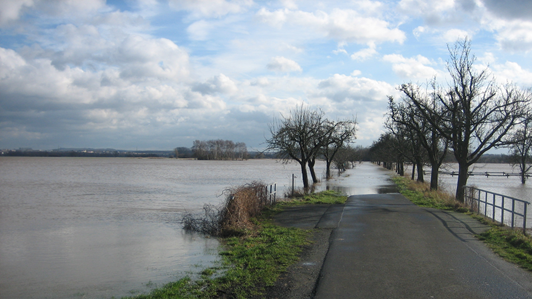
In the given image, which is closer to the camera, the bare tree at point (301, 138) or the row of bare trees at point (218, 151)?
the bare tree at point (301, 138)

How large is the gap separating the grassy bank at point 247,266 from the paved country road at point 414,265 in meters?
0.97

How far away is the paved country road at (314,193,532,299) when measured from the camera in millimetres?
6379

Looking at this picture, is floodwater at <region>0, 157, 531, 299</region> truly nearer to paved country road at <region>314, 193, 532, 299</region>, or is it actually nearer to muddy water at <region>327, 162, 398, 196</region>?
paved country road at <region>314, 193, 532, 299</region>

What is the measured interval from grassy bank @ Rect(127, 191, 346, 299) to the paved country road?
3.17ft

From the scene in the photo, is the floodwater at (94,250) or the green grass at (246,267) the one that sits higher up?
the green grass at (246,267)

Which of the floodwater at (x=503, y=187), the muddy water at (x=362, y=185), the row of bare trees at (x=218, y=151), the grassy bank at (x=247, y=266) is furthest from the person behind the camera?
the row of bare trees at (x=218, y=151)

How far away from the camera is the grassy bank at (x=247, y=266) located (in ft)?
22.6

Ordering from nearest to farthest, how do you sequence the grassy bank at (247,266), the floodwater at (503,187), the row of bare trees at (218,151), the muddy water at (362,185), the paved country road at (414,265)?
1. the floodwater at (503,187)
2. the paved country road at (414,265)
3. the grassy bank at (247,266)
4. the muddy water at (362,185)
5. the row of bare trees at (218,151)

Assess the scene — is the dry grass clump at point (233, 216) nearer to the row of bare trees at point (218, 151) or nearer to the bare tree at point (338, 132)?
the bare tree at point (338, 132)

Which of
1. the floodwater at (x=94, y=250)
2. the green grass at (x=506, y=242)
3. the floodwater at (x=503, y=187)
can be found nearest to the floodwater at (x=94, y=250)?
the floodwater at (x=94, y=250)

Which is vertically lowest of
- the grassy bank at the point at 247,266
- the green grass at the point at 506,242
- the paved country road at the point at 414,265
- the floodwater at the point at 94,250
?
the floodwater at the point at 94,250

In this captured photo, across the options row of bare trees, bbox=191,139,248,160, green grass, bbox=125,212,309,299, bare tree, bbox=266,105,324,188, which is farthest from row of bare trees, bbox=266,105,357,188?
row of bare trees, bbox=191,139,248,160

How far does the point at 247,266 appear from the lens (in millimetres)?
8484

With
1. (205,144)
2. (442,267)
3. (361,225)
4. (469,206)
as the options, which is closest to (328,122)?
(469,206)
